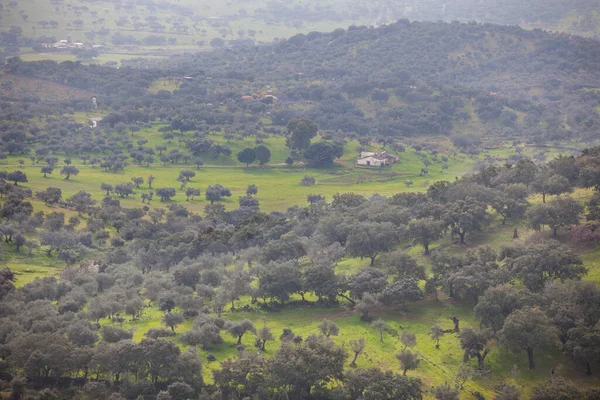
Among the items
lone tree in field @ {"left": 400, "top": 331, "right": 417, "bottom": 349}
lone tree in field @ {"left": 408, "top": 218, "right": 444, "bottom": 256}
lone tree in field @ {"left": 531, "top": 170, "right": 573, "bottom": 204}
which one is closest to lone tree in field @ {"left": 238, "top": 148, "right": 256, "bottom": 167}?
lone tree in field @ {"left": 408, "top": 218, "right": 444, "bottom": 256}

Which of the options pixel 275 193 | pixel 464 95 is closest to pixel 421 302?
pixel 275 193

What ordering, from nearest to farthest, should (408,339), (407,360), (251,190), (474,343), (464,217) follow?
(407,360) < (474,343) < (408,339) < (464,217) < (251,190)

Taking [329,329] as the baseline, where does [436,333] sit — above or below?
above

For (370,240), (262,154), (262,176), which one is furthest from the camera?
(262,154)

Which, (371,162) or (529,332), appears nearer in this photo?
(529,332)

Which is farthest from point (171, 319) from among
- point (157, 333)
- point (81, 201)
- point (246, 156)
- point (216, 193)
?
point (246, 156)

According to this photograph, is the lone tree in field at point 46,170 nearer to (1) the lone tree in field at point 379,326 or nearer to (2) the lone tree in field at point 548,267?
(1) the lone tree in field at point 379,326

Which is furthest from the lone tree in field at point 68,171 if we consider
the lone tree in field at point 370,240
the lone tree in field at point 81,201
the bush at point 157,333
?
the bush at point 157,333

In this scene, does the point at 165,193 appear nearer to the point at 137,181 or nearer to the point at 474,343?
the point at 137,181
